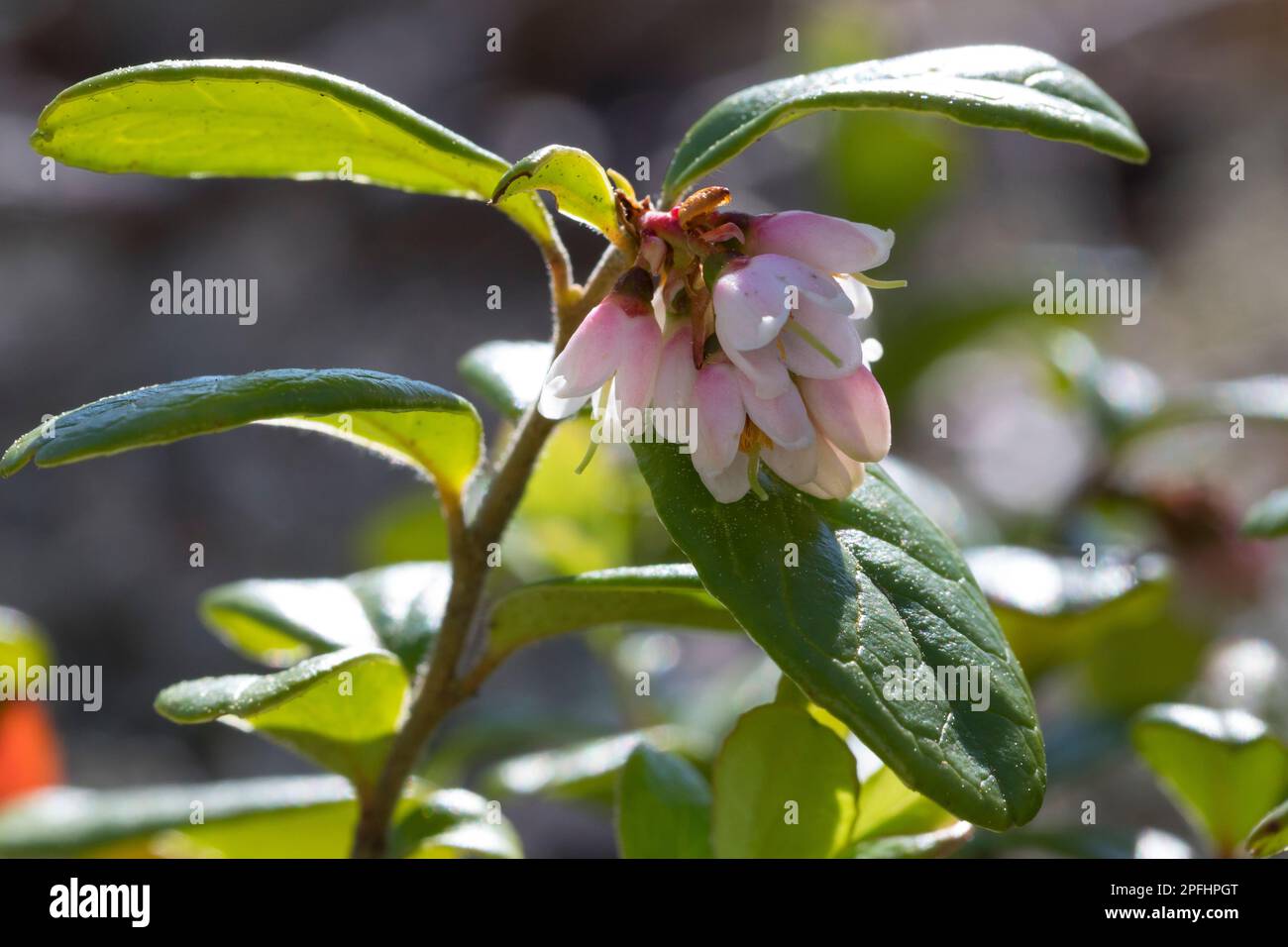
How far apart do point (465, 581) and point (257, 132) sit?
41cm

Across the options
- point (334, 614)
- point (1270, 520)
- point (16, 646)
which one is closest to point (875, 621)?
point (1270, 520)

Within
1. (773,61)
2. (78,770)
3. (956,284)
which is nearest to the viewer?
(78,770)

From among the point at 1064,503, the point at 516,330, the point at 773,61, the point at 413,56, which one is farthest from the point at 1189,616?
the point at 413,56

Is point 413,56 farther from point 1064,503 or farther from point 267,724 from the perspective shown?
point 267,724

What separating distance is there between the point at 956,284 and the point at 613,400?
2111mm

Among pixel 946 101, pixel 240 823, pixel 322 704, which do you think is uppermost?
pixel 946 101

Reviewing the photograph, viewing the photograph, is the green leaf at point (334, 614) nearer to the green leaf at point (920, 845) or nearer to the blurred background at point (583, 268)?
the blurred background at point (583, 268)

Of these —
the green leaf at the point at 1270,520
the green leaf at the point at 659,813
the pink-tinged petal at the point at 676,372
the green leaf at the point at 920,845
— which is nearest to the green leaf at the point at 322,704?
the green leaf at the point at 659,813

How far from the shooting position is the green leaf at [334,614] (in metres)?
1.28

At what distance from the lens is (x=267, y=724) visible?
1.10 metres

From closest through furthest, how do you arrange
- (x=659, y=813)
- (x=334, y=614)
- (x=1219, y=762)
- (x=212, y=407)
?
Answer: (x=212, y=407), (x=659, y=813), (x=1219, y=762), (x=334, y=614)

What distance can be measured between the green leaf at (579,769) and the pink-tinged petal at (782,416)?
599 millimetres

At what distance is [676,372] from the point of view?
92cm

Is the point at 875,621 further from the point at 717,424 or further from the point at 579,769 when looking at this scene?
the point at 579,769
